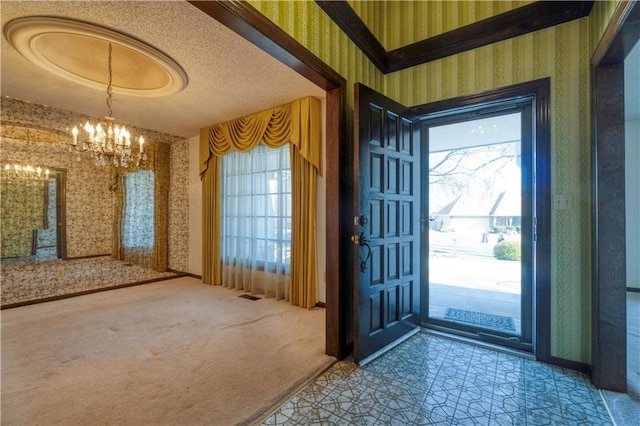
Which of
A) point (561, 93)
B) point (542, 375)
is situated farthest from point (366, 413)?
point (561, 93)

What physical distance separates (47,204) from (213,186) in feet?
9.31

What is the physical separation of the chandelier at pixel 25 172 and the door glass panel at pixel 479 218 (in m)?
5.96

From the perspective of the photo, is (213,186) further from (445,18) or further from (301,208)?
(445,18)

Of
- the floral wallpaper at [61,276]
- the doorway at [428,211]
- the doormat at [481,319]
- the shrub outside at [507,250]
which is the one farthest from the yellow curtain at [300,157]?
the floral wallpaper at [61,276]

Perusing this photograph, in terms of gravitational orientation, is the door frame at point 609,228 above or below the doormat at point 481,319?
above

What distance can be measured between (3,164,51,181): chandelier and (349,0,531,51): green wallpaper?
5340mm

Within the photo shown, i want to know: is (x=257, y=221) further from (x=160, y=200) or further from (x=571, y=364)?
(x=571, y=364)

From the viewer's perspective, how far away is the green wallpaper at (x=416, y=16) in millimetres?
2264

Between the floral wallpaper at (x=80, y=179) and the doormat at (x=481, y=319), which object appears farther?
the floral wallpaper at (x=80, y=179)

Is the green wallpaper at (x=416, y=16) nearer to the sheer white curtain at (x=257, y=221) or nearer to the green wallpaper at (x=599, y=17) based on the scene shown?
the green wallpaper at (x=599, y=17)

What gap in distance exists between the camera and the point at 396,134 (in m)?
2.31

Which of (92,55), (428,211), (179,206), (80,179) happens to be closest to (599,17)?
(428,211)

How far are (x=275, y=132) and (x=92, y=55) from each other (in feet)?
6.65

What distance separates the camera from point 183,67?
8.71 feet
